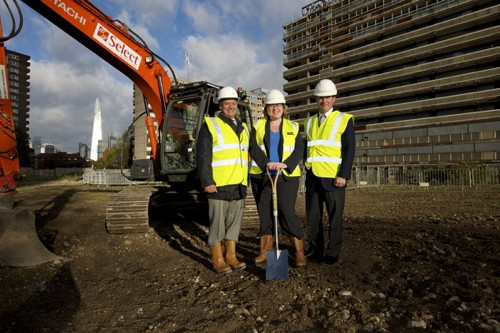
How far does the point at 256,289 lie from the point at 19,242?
3087 millimetres

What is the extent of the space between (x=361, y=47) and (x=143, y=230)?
149ft

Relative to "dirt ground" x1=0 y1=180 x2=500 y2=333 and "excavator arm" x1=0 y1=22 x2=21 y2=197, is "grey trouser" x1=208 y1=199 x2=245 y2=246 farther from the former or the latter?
"excavator arm" x1=0 y1=22 x2=21 y2=197

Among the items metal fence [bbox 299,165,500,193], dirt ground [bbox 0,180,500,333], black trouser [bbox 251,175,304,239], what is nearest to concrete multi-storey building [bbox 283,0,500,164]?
metal fence [bbox 299,165,500,193]

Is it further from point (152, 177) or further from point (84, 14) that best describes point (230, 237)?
point (84, 14)

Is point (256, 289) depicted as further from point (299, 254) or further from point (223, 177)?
point (223, 177)

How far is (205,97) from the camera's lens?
624 cm

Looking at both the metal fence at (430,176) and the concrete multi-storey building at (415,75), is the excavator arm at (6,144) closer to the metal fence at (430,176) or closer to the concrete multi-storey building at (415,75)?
the metal fence at (430,176)

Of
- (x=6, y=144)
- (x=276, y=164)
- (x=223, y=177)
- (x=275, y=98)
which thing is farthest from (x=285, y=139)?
(x=6, y=144)

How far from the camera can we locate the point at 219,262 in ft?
13.1

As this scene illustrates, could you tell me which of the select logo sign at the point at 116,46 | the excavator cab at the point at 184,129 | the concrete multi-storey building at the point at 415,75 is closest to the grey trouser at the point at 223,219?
the excavator cab at the point at 184,129

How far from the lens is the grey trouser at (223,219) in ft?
13.3

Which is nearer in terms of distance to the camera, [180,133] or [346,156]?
[346,156]

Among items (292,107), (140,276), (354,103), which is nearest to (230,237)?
(140,276)

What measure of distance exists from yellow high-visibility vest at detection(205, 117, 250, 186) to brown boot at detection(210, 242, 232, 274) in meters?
0.76
